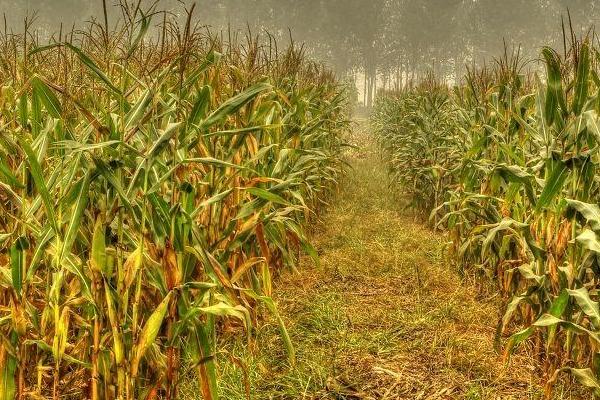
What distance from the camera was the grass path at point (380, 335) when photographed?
284cm

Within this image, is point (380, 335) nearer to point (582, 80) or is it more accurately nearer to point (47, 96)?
point (582, 80)

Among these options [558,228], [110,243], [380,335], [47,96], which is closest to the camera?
[47,96]

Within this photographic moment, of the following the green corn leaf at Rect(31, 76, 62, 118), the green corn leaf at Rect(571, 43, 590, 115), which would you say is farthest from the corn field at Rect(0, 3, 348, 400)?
the green corn leaf at Rect(571, 43, 590, 115)

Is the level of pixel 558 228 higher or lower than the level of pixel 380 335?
higher

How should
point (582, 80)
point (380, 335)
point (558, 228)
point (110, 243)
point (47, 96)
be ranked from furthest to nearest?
1. point (380, 335)
2. point (558, 228)
3. point (582, 80)
4. point (110, 243)
5. point (47, 96)

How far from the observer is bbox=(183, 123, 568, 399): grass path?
112 inches

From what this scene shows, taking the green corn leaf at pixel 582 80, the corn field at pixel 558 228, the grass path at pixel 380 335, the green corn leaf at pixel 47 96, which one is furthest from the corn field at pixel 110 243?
the green corn leaf at pixel 582 80

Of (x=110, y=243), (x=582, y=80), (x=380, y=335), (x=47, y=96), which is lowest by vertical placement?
(x=380, y=335)

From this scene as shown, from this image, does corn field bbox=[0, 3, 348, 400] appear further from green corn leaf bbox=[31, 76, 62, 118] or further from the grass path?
the grass path

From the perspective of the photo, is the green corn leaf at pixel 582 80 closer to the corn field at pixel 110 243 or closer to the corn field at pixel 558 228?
the corn field at pixel 558 228

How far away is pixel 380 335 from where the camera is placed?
3510mm

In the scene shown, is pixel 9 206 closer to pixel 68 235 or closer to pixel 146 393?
pixel 68 235

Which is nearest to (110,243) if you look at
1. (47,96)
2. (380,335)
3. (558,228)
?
(47,96)

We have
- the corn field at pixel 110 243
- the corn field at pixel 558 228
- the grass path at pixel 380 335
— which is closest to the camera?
the corn field at pixel 110 243
